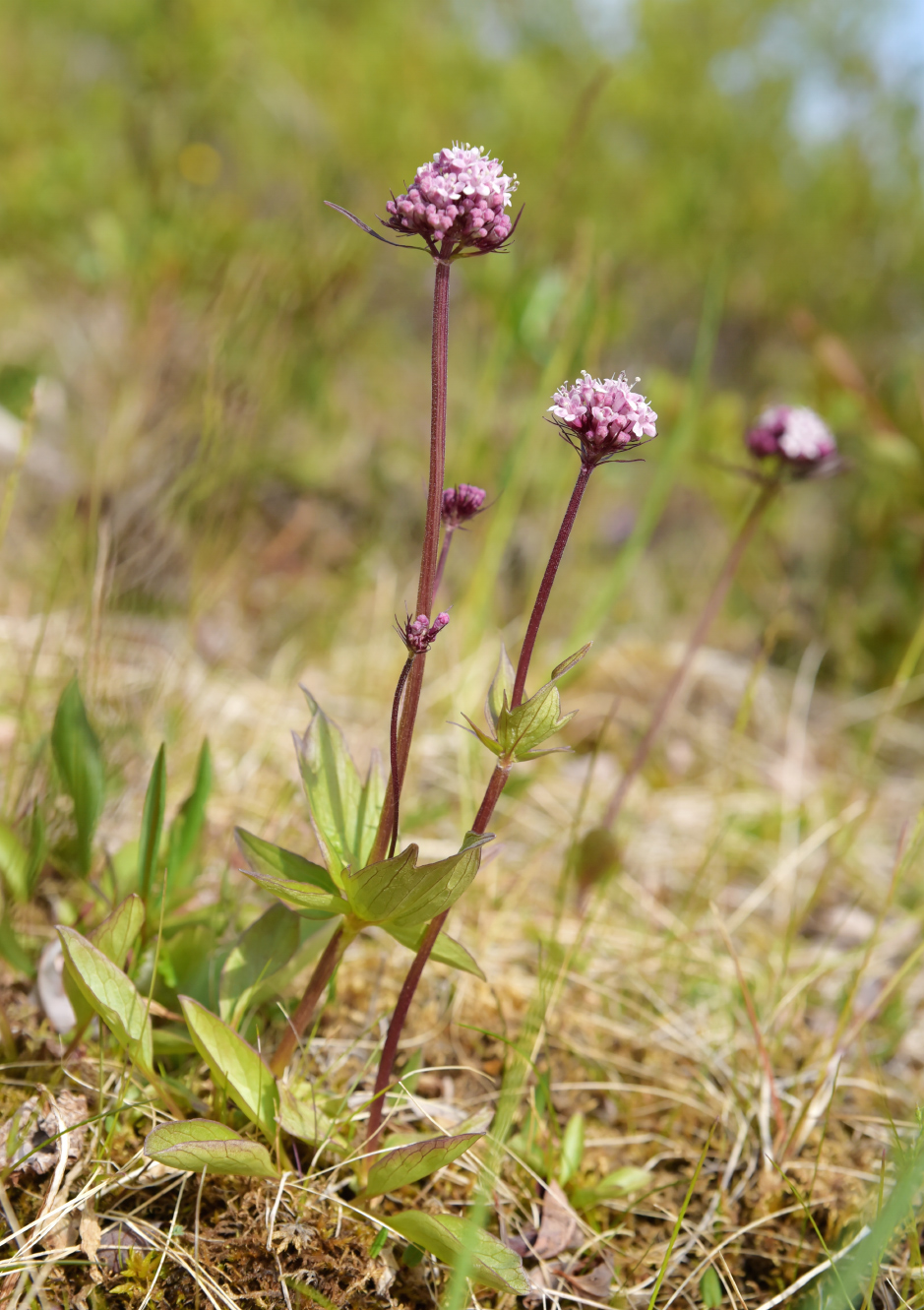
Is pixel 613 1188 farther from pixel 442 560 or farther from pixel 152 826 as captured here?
pixel 442 560

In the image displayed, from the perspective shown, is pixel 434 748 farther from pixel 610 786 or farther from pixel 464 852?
pixel 464 852

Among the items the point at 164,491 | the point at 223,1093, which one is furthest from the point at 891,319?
the point at 223,1093

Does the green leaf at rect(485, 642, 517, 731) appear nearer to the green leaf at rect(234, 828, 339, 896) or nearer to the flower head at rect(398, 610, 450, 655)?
the flower head at rect(398, 610, 450, 655)

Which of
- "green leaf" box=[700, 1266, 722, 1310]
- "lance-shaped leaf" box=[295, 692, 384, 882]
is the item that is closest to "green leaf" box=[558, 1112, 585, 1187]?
"green leaf" box=[700, 1266, 722, 1310]

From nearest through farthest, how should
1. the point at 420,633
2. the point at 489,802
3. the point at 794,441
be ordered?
1. the point at 420,633
2. the point at 489,802
3. the point at 794,441

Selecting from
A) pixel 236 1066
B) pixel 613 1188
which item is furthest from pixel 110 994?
pixel 613 1188

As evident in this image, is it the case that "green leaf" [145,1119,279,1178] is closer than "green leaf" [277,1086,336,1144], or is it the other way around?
"green leaf" [145,1119,279,1178]
